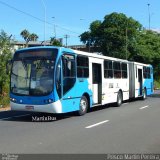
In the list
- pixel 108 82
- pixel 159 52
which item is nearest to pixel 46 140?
pixel 108 82

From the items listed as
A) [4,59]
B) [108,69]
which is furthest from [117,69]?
[4,59]

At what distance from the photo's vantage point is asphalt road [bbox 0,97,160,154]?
32.9ft

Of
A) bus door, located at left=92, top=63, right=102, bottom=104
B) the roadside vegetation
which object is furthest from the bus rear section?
the roadside vegetation

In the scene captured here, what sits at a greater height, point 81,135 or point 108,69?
point 108,69

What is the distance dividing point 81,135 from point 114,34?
49367 mm

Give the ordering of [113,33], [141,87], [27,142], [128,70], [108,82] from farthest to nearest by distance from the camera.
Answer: [113,33]
[141,87]
[128,70]
[108,82]
[27,142]

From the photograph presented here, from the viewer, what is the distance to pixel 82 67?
60.7ft

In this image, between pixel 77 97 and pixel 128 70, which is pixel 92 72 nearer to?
pixel 77 97

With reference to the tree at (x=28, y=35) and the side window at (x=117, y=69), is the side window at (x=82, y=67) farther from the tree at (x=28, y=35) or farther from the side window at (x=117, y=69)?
the tree at (x=28, y=35)

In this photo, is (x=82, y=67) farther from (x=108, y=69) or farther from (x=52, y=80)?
(x=108, y=69)

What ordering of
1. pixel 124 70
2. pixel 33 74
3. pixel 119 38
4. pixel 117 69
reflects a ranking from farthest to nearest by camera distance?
pixel 119 38 → pixel 124 70 → pixel 117 69 → pixel 33 74

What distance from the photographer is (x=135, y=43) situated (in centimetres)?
6284

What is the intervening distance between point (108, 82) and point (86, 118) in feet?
17.1

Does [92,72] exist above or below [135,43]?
below
